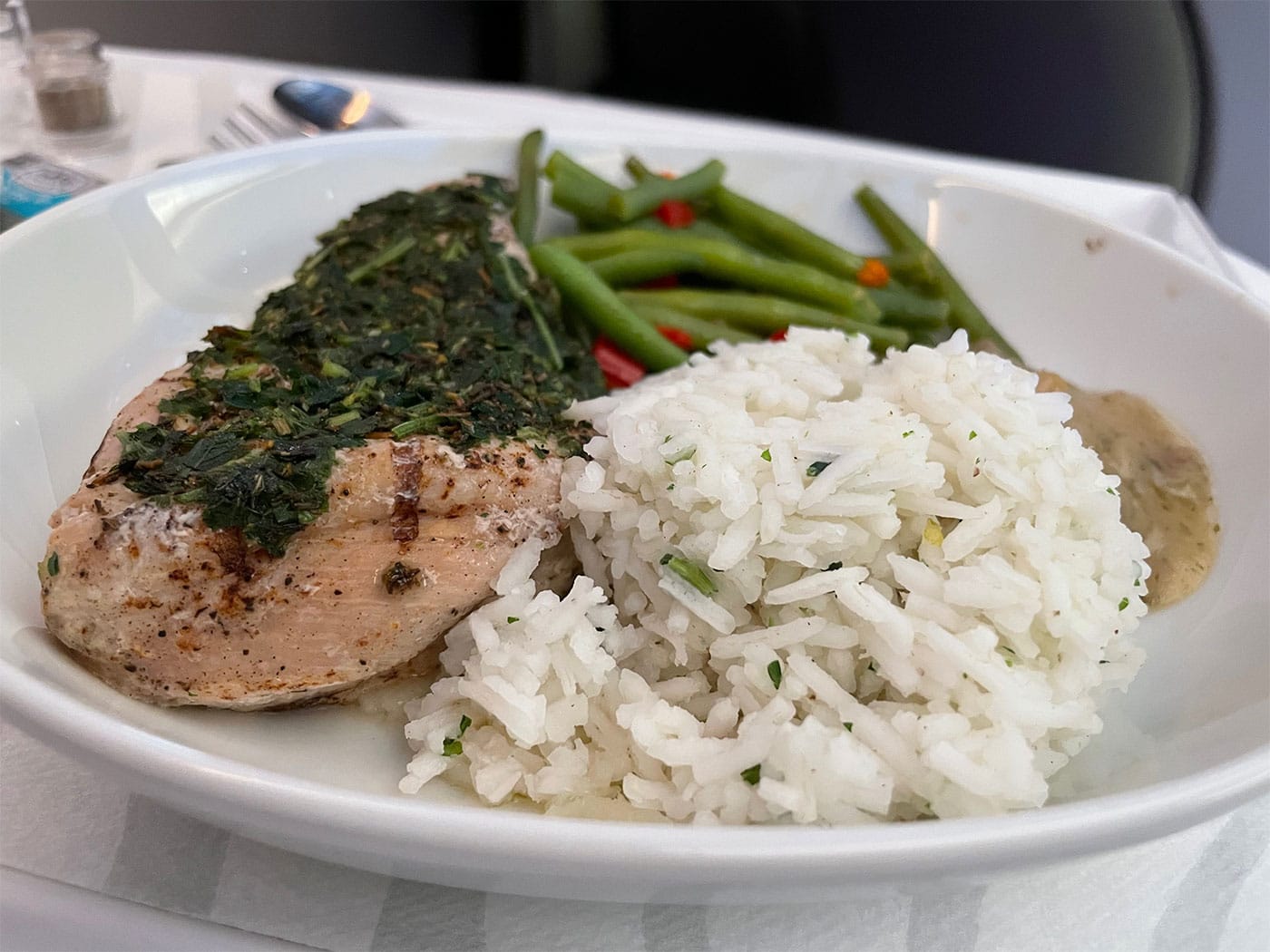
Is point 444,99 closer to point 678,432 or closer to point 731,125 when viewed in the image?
point 731,125

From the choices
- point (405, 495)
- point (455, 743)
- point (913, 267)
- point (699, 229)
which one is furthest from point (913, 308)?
point (455, 743)

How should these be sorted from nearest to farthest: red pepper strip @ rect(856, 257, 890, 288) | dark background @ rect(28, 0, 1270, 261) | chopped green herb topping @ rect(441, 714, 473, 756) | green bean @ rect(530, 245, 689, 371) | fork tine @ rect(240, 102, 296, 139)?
chopped green herb topping @ rect(441, 714, 473, 756) < green bean @ rect(530, 245, 689, 371) < red pepper strip @ rect(856, 257, 890, 288) < fork tine @ rect(240, 102, 296, 139) < dark background @ rect(28, 0, 1270, 261)

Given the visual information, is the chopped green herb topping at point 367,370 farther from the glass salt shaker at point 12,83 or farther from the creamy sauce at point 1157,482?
the glass salt shaker at point 12,83

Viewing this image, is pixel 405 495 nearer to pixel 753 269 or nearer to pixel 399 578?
pixel 399 578

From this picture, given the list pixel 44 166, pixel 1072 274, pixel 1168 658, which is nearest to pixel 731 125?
pixel 1072 274

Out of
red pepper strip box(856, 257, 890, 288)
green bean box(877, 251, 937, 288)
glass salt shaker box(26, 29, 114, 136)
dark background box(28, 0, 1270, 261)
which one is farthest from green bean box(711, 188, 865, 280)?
dark background box(28, 0, 1270, 261)

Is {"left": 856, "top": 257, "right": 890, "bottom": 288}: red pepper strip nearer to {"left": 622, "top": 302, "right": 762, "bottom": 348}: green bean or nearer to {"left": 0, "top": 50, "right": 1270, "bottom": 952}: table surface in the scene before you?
{"left": 622, "top": 302, "right": 762, "bottom": 348}: green bean
